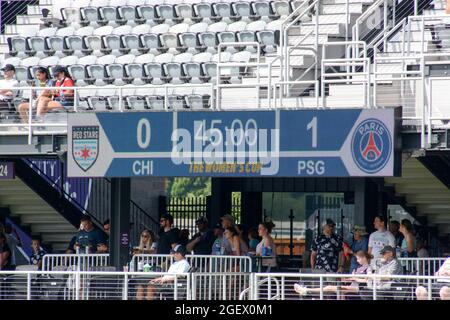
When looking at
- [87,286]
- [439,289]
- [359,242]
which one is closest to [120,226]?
[87,286]

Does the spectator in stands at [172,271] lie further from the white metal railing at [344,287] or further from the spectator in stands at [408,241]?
the spectator in stands at [408,241]

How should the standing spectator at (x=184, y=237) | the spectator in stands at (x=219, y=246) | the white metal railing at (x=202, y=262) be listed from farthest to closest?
the standing spectator at (x=184, y=237), the spectator in stands at (x=219, y=246), the white metal railing at (x=202, y=262)

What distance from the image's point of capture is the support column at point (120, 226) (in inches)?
961

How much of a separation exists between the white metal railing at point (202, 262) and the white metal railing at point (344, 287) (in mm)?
2529

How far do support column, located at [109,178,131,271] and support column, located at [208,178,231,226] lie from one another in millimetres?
4345

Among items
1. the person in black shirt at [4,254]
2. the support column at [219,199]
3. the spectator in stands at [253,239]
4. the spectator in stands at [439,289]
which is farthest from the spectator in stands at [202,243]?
the spectator in stands at [439,289]

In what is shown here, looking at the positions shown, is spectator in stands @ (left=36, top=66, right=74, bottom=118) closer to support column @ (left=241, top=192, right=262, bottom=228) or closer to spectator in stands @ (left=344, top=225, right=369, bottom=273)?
spectator in stands @ (left=344, top=225, right=369, bottom=273)

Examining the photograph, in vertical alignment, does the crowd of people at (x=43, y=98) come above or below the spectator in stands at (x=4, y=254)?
above

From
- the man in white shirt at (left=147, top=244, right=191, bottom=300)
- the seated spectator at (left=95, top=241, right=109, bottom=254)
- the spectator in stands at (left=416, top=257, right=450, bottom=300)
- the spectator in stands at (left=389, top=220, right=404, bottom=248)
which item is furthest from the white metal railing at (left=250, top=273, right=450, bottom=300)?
the seated spectator at (left=95, top=241, right=109, bottom=254)

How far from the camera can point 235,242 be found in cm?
2416

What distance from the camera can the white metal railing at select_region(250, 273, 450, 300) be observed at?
19.1 m

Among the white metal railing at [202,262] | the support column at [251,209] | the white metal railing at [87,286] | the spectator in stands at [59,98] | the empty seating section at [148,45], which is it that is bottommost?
the white metal railing at [87,286]

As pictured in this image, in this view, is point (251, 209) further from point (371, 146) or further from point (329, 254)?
point (371, 146)
